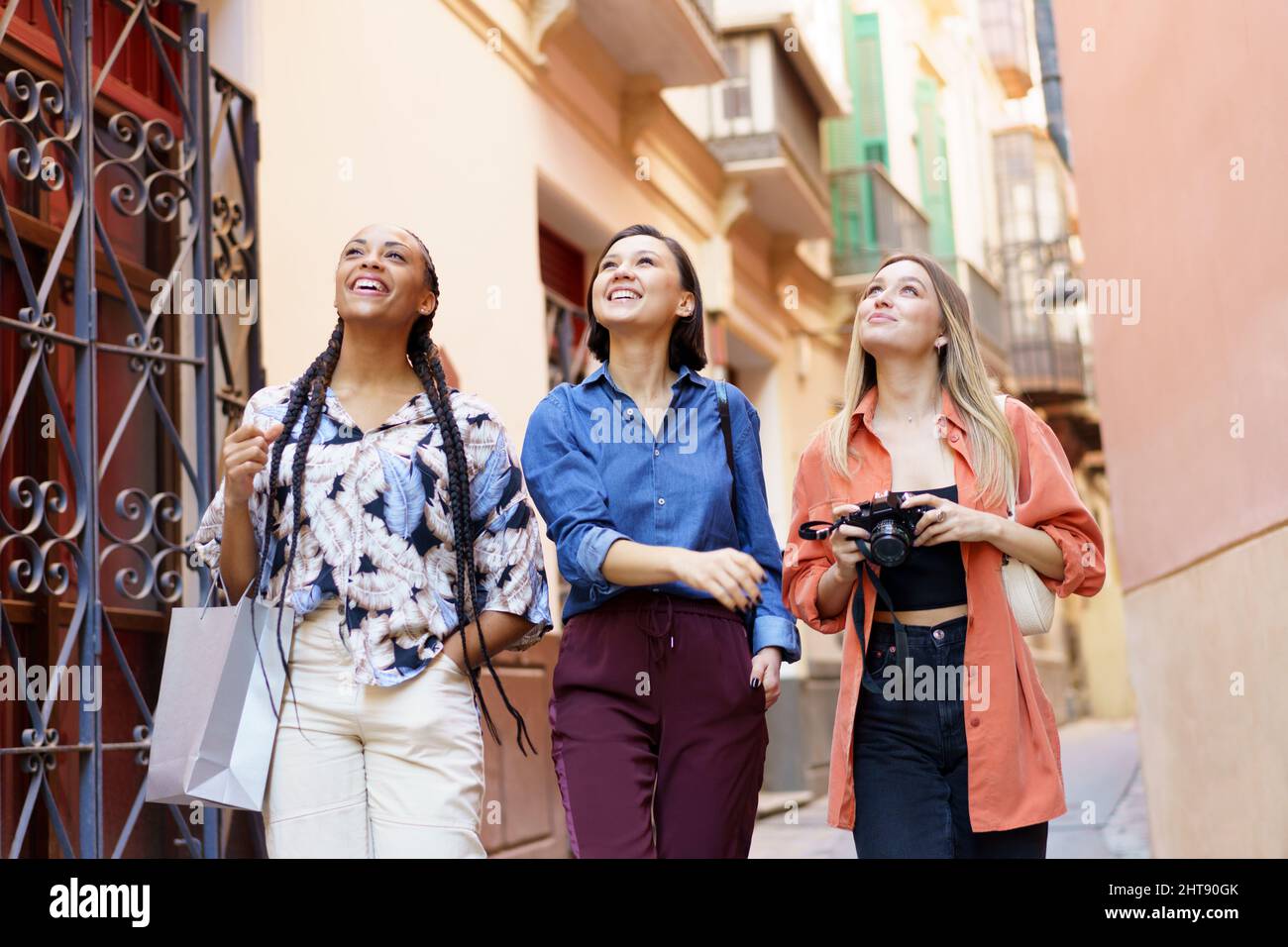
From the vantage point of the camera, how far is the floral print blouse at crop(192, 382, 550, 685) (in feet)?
9.75

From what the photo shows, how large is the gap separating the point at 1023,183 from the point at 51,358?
1916 centimetres

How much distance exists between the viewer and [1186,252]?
257 inches

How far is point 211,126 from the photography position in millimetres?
5496

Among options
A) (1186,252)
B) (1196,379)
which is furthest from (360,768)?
(1186,252)

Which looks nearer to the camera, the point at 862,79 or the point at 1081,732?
the point at 862,79

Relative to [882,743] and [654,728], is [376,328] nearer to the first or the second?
[654,728]

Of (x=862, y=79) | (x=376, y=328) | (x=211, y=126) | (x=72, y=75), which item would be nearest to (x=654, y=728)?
(x=376, y=328)

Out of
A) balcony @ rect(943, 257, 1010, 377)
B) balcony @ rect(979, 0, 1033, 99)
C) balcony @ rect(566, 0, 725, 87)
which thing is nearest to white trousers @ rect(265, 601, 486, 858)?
balcony @ rect(566, 0, 725, 87)

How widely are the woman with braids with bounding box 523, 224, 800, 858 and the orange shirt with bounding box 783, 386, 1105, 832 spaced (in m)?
0.13

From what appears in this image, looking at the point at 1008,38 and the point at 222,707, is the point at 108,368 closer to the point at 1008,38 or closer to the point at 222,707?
Result: the point at 222,707

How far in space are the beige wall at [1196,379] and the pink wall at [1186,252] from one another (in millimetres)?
13

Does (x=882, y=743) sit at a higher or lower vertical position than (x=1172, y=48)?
lower

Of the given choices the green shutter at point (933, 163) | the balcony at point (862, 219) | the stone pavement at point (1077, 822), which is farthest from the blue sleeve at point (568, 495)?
the green shutter at point (933, 163)

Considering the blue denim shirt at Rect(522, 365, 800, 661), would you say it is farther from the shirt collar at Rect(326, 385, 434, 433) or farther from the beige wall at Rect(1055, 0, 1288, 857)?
the beige wall at Rect(1055, 0, 1288, 857)
